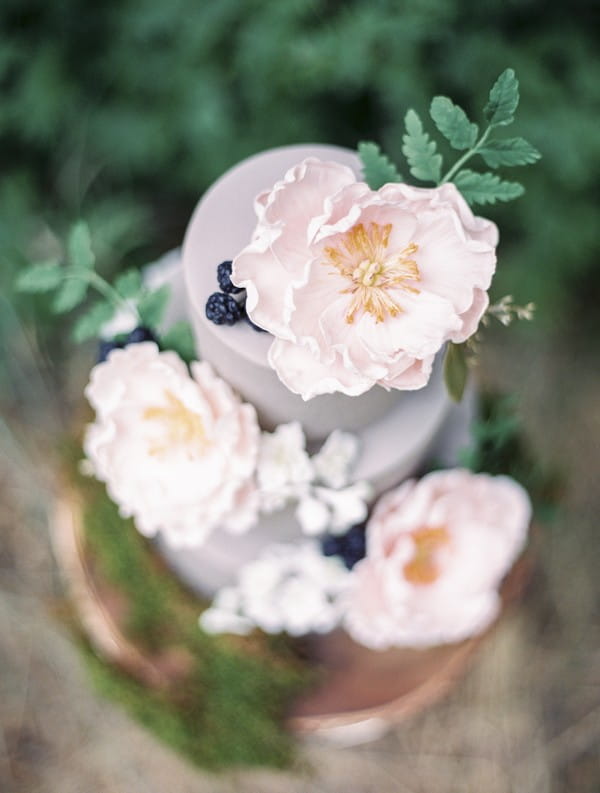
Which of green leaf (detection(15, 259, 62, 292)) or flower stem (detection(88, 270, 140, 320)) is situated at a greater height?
green leaf (detection(15, 259, 62, 292))

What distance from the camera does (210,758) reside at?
123 centimetres

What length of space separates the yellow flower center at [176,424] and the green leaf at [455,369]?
0.24 metres

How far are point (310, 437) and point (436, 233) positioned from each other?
0.29m

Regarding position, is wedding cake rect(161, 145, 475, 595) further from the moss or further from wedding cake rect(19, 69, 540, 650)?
the moss

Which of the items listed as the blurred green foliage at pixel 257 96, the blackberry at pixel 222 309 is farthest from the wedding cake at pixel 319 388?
the blurred green foliage at pixel 257 96

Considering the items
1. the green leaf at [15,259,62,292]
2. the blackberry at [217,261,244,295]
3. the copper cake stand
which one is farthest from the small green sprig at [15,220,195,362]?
the copper cake stand

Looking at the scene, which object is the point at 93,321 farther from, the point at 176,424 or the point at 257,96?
the point at 257,96

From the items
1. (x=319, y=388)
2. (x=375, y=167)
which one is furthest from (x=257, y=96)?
(x=319, y=388)

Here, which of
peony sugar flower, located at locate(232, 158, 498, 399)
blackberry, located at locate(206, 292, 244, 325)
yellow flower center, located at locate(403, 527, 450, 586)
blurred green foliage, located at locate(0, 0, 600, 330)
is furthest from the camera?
blurred green foliage, located at locate(0, 0, 600, 330)

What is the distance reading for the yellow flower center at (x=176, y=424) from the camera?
812mm

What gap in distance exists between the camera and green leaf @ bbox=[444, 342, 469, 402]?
2.42 ft

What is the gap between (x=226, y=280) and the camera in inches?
28.9

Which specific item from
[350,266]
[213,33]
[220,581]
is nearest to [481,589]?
[220,581]

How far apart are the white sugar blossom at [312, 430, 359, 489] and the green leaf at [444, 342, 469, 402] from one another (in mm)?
138
